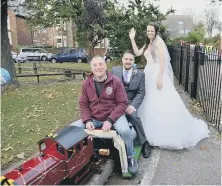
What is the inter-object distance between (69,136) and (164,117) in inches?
90.6

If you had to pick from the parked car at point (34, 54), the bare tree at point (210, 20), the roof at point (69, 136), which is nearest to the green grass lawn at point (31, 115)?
the roof at point (69, 136)

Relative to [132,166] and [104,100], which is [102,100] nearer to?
[104,100]

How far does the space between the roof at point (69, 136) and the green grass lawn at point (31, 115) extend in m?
1.80

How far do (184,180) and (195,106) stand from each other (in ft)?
14.1

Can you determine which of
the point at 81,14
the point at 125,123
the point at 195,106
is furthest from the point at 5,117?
the point at 81,14

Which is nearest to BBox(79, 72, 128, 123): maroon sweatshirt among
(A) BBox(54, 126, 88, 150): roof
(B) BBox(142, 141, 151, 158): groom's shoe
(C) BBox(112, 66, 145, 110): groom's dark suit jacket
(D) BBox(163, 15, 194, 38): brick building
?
(A) BBox(54, 126, 88, 150): roof

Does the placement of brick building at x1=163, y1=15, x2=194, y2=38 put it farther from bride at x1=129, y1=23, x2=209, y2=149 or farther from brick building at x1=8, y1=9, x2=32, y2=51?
bride at x1=129, y1=23, x2=209, y2=149

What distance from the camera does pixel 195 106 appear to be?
25.8 ft

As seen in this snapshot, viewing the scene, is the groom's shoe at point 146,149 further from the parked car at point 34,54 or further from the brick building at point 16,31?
the brick building at point 16,31

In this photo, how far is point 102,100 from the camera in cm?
410

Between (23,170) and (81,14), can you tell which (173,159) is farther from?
(81,14)

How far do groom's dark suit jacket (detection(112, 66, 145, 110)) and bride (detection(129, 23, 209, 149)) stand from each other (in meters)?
0.25

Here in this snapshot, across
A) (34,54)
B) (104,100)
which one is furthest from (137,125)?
(34,54)

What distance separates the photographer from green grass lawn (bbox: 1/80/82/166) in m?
5.23
